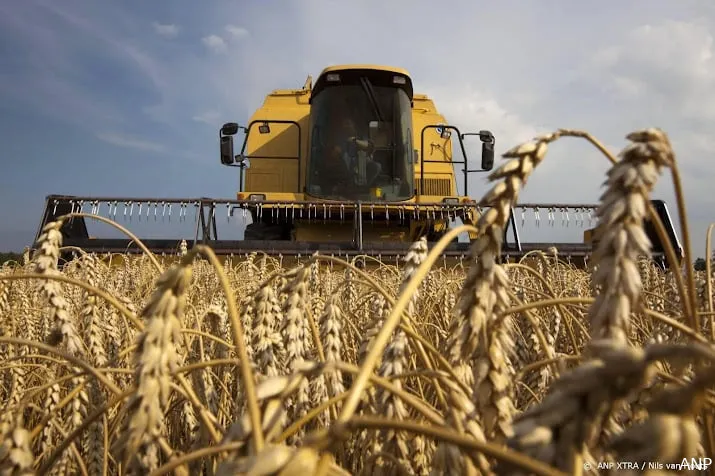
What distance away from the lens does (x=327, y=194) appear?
6.36m

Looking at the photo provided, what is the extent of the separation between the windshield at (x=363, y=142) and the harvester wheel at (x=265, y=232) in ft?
2.63

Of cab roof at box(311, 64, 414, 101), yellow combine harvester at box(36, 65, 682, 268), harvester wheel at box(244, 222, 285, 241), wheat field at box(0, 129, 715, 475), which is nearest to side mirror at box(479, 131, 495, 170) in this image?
yellow combine harvester at box(36, 65, 682, 268)

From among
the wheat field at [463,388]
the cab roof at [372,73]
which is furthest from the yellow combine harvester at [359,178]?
the wheat field at [463,388]

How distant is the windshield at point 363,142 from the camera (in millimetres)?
6418

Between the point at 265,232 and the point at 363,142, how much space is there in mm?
1884

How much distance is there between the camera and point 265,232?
670 centimetres

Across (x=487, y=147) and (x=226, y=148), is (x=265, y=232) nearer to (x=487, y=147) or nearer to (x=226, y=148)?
(x=226, y=148)

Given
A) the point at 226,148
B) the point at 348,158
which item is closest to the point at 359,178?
the point at 348,158

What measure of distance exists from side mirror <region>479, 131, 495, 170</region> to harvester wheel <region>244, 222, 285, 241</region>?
3.09 m

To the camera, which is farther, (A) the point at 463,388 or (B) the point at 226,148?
(B) the point at 226,148

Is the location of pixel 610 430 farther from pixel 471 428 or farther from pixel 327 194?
pixel 327 194

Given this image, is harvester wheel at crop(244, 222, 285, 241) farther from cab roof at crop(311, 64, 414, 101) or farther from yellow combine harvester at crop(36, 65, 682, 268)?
cab roof at crop(311, 64, 414, 101)

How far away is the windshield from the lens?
21.1 feet

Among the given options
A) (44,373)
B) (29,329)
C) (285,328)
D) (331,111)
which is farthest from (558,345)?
(331,111)
